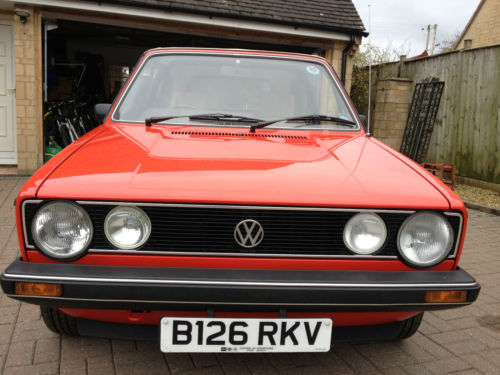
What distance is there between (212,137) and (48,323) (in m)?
1.27

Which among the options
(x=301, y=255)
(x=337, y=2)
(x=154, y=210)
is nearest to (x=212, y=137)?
(x=154, y=210)

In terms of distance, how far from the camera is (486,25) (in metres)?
15.0

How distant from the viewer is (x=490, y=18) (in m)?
14.8

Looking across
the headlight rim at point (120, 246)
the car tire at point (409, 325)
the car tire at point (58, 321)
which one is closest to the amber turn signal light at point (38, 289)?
the headlight rim at point (120, 246)

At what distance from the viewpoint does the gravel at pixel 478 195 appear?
684 cm

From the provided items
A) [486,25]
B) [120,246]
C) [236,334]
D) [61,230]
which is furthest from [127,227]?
[486,25]

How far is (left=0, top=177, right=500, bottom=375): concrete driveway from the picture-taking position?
2.18 metres

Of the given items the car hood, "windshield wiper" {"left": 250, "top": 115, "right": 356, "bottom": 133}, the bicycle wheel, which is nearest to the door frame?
the bicycle wheel

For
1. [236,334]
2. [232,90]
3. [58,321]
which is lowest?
[58,321]

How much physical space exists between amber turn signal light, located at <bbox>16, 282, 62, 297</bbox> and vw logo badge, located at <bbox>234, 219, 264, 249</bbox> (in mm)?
689

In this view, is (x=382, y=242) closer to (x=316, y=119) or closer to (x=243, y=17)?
(x=316, y=119)

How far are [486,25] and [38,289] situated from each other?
17062 millimetres

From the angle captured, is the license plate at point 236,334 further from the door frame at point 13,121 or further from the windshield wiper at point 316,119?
the door frame at point 13,121

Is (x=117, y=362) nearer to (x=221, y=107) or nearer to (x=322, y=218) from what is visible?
(x=322, y=218)
